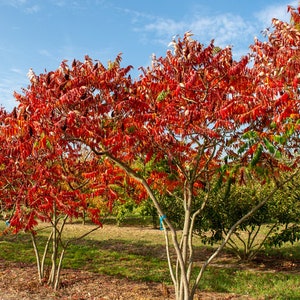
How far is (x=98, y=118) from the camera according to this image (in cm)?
562

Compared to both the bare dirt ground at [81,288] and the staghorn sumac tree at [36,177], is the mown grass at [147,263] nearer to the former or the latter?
the bare dirt ground at [81,288]

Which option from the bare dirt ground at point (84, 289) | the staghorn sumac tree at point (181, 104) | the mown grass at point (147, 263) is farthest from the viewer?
the mown grass at point (147, 263)

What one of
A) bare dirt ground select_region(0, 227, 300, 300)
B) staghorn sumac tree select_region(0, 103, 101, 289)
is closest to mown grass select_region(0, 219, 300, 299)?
bare dirt ground select_region(0, 227, 300, 300)

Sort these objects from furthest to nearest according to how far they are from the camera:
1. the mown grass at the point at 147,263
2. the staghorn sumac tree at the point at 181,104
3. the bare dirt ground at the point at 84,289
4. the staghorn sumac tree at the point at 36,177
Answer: the mown grass at the point at 147,263 → the bare dirt ground at the point at 84,289 → the staghorn sumac tree at the point at 36,177 → the staghorn sumac tree at the point at 181,104

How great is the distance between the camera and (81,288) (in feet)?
28.2

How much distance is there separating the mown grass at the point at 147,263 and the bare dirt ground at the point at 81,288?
0.73m

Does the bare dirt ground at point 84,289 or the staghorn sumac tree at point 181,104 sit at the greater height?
the staghorn sumac tree at point 181,104

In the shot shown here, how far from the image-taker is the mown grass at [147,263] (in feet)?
29.1

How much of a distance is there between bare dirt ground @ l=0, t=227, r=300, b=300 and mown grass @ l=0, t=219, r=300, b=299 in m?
0.73

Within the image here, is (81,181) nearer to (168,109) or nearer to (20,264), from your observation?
(168,109)

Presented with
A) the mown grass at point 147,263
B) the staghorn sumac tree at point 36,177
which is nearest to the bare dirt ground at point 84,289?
the staghorn sumac tree at point 36,177

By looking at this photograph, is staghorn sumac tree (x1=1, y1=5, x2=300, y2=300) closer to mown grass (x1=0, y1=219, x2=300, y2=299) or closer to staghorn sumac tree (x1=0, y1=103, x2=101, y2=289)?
staghorn sumac tree (x1=0, y1=103, x2=101, y2=289)

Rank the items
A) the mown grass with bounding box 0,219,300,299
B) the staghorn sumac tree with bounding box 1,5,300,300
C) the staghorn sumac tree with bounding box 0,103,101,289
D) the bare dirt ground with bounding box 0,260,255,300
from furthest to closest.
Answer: the mown grass with bounding box 0,219,300,299, the bare dirt ground with bounding box 0,260,255,300, the staghorn sumac tree with bounding box 0,103,101,289, the staghorn sumac tree with bounding box 1,5,300,300

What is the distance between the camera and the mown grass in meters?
8.88
